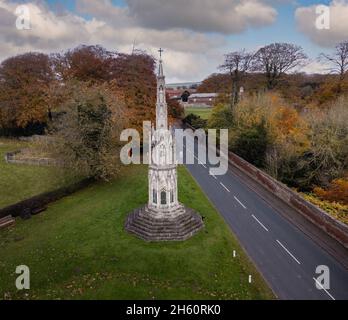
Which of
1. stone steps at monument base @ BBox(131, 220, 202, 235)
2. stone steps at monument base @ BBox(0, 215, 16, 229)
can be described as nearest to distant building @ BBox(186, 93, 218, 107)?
stone steps at monument base @ BBox(131, 220, 202, 235)

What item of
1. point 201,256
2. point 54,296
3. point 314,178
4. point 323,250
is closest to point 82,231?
point 54,296

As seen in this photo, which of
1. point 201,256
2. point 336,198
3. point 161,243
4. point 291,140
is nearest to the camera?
point 201,256

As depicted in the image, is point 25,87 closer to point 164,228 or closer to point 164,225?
point 164,225

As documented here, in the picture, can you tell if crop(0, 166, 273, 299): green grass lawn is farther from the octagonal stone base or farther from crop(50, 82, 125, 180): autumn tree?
crop(50, 82, 125, 180): autumn tree

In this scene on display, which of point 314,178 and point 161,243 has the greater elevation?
point 314,178

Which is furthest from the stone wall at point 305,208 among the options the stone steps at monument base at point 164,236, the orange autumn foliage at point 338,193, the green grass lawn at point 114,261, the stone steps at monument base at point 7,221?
the stone steps at monument base at point 7,221

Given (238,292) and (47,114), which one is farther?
(47,114)

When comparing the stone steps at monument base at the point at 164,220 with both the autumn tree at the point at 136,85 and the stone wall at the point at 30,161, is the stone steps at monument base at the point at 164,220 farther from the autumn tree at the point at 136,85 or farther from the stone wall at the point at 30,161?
the stone wall at the point at 30,161
